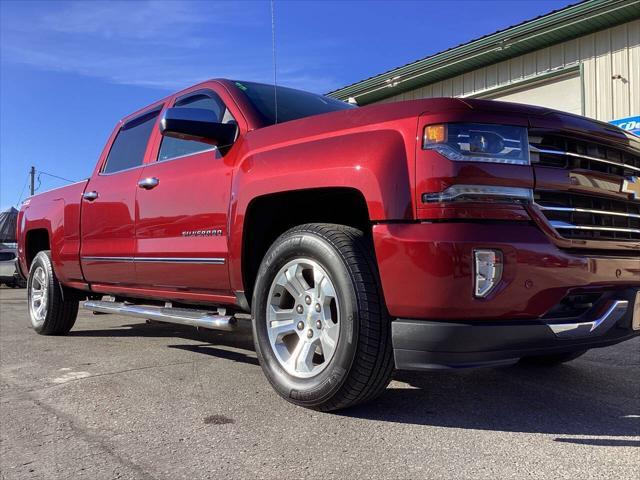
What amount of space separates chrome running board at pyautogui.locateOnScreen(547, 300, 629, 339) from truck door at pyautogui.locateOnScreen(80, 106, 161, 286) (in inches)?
124

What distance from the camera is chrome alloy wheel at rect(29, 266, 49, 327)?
18.9 ft

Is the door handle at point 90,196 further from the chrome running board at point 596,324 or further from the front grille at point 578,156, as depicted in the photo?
the chrome running board at point 596,324

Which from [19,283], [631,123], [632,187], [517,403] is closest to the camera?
[632,187]

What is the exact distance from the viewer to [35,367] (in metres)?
4.21

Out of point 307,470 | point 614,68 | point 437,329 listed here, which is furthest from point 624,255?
point 614,68

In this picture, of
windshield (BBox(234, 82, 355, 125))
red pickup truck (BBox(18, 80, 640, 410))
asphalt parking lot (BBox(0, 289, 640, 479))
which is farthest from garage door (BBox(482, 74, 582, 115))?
red pickup truck (BBox(18, 80, 640, 410))

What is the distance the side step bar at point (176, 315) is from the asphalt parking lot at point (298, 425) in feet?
1.19

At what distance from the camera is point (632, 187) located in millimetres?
2947

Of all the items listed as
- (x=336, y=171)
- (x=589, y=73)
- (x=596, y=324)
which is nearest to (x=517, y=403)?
(x=596, y=324)

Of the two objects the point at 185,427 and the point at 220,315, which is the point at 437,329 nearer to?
the point at 185,427

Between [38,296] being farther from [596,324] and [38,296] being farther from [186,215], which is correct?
[596,324]

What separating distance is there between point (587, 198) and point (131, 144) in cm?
375

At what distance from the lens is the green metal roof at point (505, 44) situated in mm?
8867

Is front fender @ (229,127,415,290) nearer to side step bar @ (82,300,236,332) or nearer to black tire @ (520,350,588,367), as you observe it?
side step bar @ (82,300,236,332)
